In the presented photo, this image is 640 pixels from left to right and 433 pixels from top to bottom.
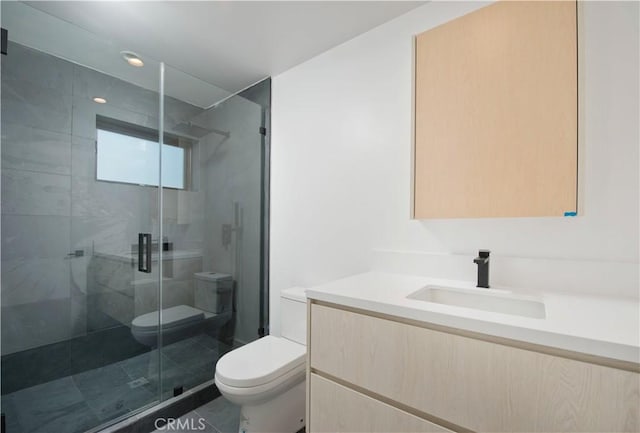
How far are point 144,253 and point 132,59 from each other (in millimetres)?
1308

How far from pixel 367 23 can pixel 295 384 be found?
204 centimetres

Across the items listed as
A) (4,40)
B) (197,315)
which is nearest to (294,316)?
(197,315)

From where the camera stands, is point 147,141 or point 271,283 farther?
point 271,283

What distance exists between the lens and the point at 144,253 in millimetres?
1941

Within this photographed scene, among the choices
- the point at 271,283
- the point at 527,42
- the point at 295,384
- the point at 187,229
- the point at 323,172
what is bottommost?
the point at 295,384

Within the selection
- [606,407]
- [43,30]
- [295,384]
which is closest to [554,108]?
[606,407]

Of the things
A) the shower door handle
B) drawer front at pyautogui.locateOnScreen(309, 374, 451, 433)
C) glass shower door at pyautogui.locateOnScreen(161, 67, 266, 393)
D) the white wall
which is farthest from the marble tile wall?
drawer front at pyautogui.locateOnScreen(309, 374, 451, 433)

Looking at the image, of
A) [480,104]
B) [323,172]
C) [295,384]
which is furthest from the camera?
[323,172]

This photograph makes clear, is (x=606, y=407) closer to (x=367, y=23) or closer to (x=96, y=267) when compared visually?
(x=367, y=23)

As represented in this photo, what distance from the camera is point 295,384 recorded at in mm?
1507

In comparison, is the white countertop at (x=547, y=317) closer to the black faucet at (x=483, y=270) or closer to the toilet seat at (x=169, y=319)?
the black faucet at (x=483, y=270)

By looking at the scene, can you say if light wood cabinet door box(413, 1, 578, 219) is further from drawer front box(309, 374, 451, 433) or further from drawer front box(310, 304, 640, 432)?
drawer front box(309, 374, 451, 433)

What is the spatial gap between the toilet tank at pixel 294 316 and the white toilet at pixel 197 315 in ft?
2.36

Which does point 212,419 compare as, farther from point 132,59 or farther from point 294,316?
point 132,59
